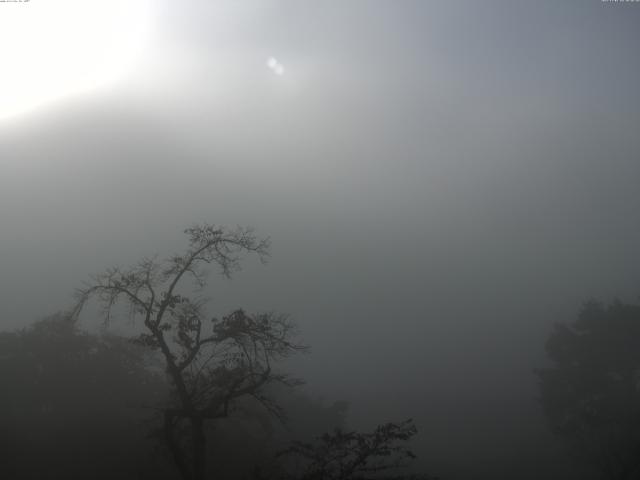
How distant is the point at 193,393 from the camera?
11742 mm

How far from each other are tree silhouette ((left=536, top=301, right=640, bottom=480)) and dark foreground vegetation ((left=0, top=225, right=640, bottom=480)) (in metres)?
0.09

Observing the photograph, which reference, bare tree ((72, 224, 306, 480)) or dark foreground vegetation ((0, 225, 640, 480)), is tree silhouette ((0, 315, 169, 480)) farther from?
bare tree ((72, 224, 306, 480))

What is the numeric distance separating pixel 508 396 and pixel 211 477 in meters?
87.7

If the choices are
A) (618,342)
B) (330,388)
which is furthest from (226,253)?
(330,388)

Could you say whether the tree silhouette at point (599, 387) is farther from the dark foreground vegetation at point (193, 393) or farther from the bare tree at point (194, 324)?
the bare tree at point (194, 324)

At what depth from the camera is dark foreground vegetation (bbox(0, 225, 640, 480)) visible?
12.2m

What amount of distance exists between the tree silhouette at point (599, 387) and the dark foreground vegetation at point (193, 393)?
86mm

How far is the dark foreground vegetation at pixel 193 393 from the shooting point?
12242mm

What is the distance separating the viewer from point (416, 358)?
131750 millimetres

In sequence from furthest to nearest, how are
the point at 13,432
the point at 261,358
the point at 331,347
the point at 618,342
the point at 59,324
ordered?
the point at 331,347 < the point at 618,342 < the point at 59,324 < the point at 13,432 < the point at 261,358

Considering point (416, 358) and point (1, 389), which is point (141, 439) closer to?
point (1, 389)

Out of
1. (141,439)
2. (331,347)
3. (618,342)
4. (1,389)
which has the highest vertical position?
(331,347)

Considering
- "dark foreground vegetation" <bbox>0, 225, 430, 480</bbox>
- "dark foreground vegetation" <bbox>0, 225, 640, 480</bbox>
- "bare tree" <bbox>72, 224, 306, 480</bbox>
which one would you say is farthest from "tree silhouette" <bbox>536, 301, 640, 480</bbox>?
"bare tree" <bbox>72, 224, 306, 480</bbox>

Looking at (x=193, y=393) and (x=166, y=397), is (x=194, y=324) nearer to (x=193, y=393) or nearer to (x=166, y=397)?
(x=193, y=393)
